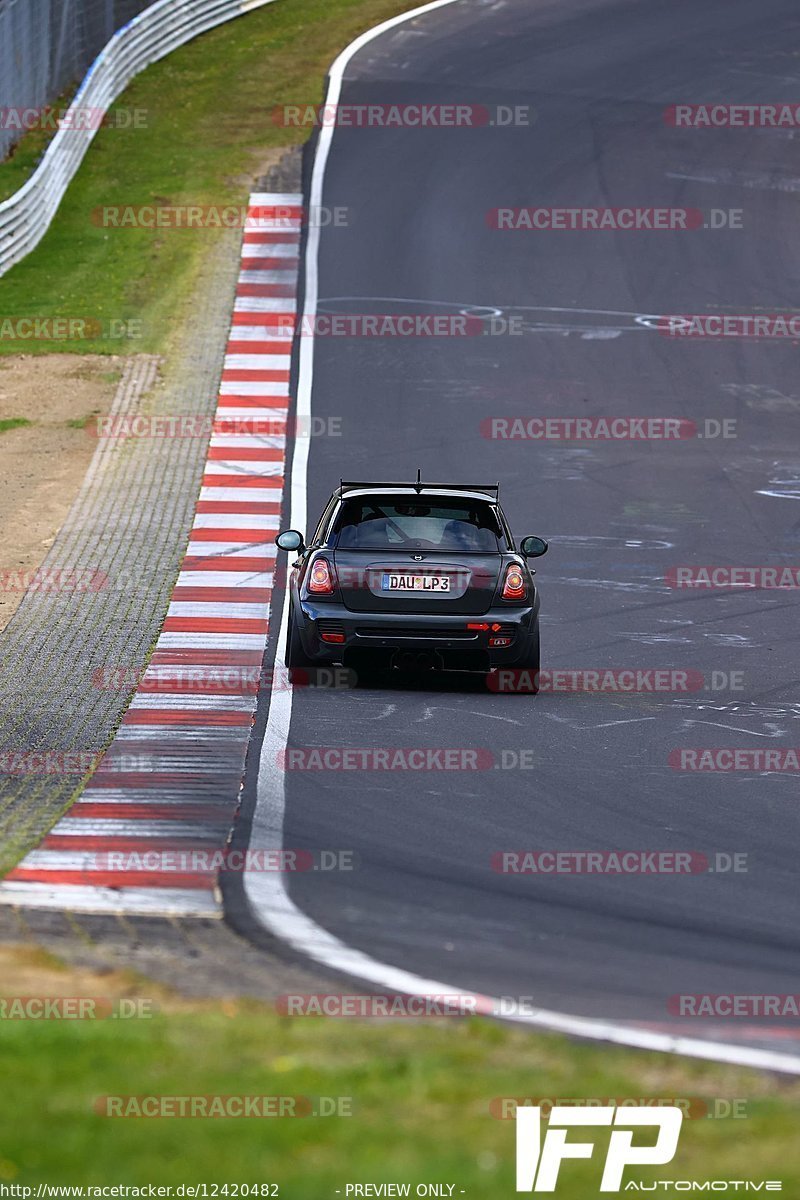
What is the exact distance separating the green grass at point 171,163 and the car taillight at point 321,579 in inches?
490

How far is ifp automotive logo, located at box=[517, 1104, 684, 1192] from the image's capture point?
4.91 m

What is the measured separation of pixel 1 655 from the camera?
1369 cm

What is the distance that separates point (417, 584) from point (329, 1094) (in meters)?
7.27

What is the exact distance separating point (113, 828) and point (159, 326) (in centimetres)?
1705

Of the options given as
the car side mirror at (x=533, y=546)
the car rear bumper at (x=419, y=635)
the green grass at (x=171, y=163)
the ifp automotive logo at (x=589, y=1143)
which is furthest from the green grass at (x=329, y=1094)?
the green grass at (x=171, y=163)

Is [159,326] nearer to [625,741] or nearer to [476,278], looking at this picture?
[476,278]

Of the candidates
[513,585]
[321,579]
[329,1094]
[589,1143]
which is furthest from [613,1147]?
[321,579]

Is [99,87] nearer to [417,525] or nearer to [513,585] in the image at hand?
[417,525]

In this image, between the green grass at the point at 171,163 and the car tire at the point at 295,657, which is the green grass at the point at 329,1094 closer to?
the car tire at the point at 295,657

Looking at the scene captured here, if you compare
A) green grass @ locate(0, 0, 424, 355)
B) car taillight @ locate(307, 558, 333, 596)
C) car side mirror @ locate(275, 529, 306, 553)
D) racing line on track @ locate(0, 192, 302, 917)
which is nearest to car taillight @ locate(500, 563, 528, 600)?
car taillight @ locate(307, 558, 333, 596)

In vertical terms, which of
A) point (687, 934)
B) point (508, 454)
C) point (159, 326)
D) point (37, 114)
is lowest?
point (687, 934)

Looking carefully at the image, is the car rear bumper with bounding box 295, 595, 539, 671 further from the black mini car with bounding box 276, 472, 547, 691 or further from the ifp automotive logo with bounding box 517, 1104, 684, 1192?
the ifp automotive logo with bounding box 517, 1104, 684, 1192

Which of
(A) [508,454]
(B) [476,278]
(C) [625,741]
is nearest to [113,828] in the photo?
(C) [625,741]

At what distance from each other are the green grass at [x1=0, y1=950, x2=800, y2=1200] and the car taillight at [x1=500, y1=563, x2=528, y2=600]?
653cm
